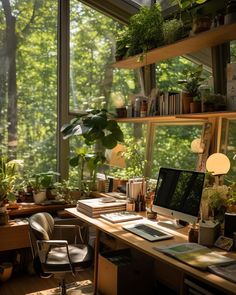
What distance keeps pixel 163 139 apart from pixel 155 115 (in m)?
0.49

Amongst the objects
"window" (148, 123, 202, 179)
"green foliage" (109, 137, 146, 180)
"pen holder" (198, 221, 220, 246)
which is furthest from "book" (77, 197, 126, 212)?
"pen holder" (198, 221, 220, 246)

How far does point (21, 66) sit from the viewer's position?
391 centimetres

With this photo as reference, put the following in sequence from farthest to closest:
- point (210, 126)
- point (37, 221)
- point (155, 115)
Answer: point (155, 115)
point (210, 126)
point (37, 221)

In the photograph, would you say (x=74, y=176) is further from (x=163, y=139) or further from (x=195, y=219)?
(x=195, y=219)

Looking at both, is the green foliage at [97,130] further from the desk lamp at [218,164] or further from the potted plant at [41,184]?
the desk lamp at [218,164]

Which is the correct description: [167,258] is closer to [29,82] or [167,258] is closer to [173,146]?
[173,146]

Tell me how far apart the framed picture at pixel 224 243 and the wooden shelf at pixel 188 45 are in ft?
4.62

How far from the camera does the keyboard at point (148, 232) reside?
2338mm

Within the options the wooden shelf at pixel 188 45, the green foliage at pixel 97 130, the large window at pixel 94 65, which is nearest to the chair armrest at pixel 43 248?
the green foliage at pixel 97 130

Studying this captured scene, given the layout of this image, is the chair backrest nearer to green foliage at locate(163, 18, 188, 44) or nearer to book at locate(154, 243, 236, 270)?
book at locate(154, 243, 236, 270)

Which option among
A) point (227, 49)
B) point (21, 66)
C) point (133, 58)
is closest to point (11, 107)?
point (21, 66)

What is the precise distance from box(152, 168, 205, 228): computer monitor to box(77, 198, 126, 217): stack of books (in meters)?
0.40

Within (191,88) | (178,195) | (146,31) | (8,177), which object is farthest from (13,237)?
(146,31)

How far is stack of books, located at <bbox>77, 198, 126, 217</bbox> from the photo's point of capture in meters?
2.91
